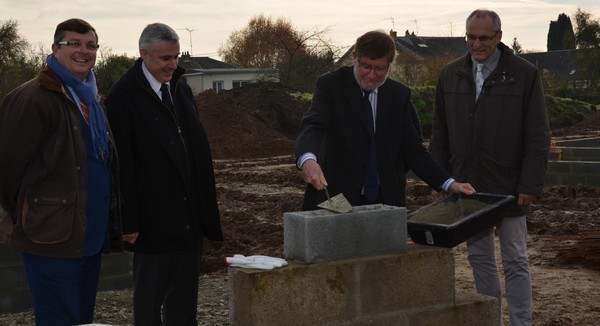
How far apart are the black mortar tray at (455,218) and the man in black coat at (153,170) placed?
3.69ft

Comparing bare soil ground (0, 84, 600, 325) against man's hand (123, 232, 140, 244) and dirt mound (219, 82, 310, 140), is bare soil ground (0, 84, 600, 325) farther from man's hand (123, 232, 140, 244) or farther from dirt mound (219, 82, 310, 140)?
dirt mound (219, 82, 310, 140)

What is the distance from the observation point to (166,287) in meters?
4.22

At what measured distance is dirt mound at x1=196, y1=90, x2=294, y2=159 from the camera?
2514 centimetres

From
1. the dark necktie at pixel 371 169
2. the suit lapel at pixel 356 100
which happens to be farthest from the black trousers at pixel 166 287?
the suit lapel at pixel 356 100

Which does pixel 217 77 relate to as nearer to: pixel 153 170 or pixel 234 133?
pixel 234 133

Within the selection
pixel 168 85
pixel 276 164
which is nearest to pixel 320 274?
pixel 168 85

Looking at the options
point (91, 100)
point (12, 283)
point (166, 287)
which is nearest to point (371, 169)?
point (166, 287)

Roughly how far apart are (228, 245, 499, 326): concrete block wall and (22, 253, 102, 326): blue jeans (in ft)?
2.31

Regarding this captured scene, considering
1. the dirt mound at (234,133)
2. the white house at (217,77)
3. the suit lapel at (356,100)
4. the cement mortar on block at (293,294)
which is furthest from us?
the white house at (217,77)

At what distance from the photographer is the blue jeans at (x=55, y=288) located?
370 cm

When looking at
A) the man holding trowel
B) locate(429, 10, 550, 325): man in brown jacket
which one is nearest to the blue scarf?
the man holding trowel

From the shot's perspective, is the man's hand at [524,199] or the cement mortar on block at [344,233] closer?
the cement mortar on block at [344,233]

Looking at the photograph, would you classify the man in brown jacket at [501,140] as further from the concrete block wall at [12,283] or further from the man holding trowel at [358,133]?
the concrete block wall at [12,283]

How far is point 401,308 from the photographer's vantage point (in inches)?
157
